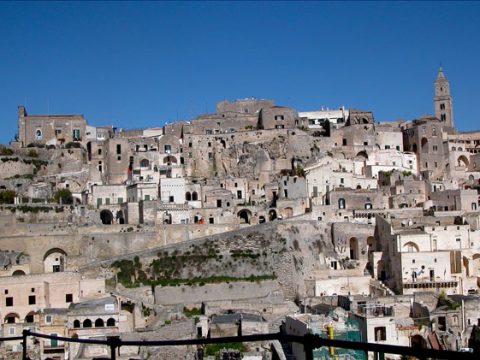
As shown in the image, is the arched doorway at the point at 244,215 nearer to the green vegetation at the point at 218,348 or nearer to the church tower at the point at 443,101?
the green vegetation at the point at 218,348

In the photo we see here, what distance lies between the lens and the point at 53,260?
135ft

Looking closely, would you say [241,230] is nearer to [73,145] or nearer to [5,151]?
[73,145]

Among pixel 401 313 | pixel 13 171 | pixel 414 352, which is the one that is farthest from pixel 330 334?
pixel 13 171

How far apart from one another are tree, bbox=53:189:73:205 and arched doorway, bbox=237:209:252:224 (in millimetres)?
11423

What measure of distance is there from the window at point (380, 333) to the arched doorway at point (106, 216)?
20.9 metres

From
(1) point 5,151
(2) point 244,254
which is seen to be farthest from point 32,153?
(2) point 244,254

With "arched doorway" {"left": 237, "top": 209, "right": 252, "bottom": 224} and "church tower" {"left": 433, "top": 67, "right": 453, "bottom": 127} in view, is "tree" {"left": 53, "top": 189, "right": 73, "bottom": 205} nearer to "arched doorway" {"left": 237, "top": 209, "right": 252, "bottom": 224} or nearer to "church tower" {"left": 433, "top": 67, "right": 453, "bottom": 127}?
"arched doorway" {"left": 237, "top": 209, "right": 252, "bottom": 224}

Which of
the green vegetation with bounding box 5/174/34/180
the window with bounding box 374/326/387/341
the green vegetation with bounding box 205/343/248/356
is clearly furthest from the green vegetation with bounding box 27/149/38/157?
the window with bounding box 374/326/387/341

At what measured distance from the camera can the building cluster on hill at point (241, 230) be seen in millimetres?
34031

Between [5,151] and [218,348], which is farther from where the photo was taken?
[5,151]

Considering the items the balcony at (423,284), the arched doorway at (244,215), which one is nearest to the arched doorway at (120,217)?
the arched doorway at (244,215)

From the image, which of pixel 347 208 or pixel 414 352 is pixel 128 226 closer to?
pixel 347 208

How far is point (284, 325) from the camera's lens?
1336 inches

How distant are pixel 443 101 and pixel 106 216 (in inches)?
1513
